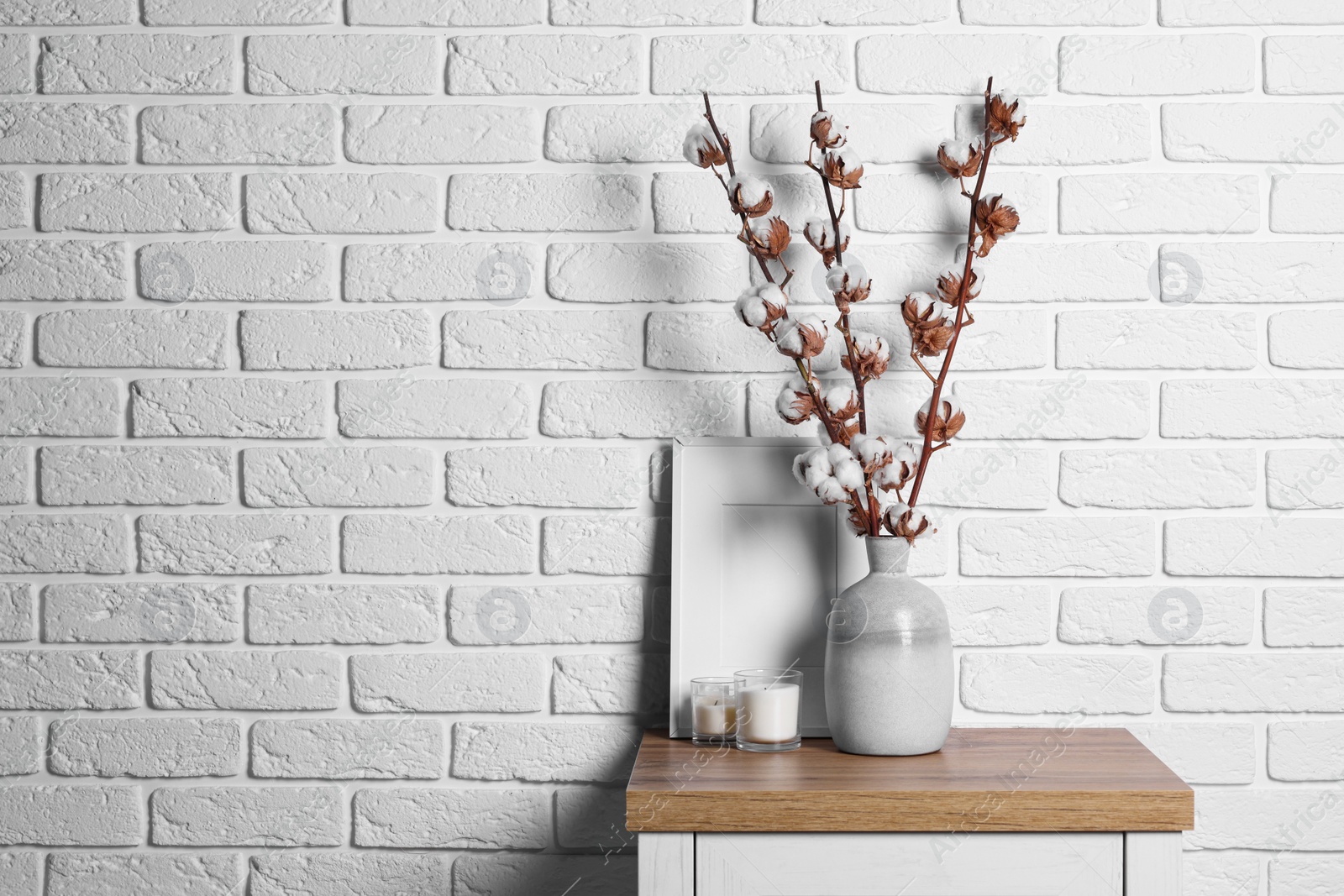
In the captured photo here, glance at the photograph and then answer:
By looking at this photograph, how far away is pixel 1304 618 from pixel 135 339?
4.65 ft

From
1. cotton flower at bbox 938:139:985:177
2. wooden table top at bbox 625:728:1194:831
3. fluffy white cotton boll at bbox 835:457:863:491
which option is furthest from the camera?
cotton flower at bbox 938:139:985:177

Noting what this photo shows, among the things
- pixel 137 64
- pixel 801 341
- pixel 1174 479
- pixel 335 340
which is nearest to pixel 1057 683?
pixel 1174 479

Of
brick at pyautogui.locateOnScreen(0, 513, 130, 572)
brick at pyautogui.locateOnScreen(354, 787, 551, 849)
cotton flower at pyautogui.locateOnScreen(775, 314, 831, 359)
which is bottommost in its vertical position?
brick at pyautogui.locateOnScreen(354, 787, 551, 849)

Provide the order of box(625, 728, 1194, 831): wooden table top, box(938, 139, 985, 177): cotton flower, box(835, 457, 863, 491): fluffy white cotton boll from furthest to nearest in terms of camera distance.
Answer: box(938, 139, 985, 177): cotton flower < box(835, 457, 863, 491): fluffy white cotton boll < box(625, 728, 1194, 831): wooden table top

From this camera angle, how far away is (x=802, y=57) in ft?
3.97

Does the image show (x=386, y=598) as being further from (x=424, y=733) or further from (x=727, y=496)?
(x=727, y=496)

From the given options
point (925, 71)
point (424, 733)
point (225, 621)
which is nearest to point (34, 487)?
point (225, 621)

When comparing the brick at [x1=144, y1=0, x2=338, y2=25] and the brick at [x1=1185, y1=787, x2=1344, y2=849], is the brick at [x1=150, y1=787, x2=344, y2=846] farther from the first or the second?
the brick at [x1=1185, y1=787, x2=1344, y2=849]

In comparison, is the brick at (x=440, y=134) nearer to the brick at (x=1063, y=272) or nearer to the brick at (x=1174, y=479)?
the brick at (x=1063, y=272)

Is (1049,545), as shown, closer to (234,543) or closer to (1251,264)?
(1251,264)

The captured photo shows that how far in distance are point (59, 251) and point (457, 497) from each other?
563 mm

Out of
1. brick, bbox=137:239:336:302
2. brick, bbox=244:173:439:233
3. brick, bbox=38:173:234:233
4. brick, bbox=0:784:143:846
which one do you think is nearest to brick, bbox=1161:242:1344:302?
brick, bbox=244:173:439:233

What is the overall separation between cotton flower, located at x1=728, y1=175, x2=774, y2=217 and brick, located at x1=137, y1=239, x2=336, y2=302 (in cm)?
49

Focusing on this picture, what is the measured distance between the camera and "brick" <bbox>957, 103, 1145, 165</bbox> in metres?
1.21
